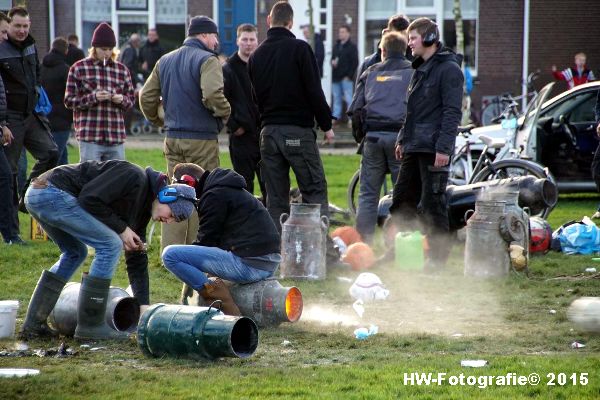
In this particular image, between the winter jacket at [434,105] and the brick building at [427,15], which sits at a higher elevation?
the brick building at [427,15]

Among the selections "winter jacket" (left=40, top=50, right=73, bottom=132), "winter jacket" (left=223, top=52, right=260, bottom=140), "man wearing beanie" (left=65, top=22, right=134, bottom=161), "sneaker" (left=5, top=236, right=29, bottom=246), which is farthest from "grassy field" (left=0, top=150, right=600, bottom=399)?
"winter jacket" (left=40, top=50, right=73, bottom=132)

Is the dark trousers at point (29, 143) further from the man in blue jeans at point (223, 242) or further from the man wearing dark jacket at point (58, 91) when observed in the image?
the man in blue jeans at point (223, 242)

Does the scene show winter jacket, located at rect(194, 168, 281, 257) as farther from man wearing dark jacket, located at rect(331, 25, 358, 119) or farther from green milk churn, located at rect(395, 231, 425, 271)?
man wearing dark jacket, located at rect(331, 25, 358, 119)

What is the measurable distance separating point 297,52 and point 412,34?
1184mm

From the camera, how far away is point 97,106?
1180 centimetres

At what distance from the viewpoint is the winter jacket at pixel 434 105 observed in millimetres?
10117

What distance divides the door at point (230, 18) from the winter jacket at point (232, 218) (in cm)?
2053

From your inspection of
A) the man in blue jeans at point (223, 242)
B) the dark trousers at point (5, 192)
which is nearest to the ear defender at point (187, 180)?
the man in blue jeans at point (223, 242)

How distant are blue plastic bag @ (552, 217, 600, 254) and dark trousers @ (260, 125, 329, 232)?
259 centimetres

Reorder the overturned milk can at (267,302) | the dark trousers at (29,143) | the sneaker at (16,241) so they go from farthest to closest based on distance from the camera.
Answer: the dark trousers at (29,143)
the sneaker at (16,241)
the overturned milk can at (267,302)

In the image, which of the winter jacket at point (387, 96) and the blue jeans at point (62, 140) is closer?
the winter jacket at point (387, 96)

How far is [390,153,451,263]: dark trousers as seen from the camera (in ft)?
33.9

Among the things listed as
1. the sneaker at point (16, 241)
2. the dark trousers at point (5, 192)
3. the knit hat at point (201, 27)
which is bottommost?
the sneaker at point (16, 241)

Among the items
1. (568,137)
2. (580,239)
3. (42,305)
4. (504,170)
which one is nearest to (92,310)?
(42,305)
